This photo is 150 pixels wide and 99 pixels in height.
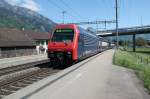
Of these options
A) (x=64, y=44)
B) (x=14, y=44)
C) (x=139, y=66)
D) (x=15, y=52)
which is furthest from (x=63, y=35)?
(x=14, y=44)

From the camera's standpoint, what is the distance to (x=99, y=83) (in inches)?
606

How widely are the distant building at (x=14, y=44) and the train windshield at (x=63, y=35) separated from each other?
22772mm

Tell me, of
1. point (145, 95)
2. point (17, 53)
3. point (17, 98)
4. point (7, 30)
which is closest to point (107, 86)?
point (145, 95)

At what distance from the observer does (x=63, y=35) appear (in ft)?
84.6

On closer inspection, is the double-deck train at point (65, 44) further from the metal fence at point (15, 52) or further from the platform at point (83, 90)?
the metal fence at point (15, 52)

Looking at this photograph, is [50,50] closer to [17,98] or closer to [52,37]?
[52,37]

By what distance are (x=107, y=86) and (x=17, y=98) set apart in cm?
464

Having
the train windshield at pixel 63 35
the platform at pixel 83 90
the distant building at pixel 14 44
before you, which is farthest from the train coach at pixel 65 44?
the distant building at pixel 14 44

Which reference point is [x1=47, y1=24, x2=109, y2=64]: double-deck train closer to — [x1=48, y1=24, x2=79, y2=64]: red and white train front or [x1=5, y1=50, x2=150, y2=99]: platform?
[x1=48, y1=24, x2=79, y2=64]: red and white train front

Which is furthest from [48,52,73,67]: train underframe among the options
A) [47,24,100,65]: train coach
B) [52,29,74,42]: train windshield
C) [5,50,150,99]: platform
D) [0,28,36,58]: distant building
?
[0,28,36,58]: distant building

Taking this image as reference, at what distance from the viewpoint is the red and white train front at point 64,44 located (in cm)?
2483

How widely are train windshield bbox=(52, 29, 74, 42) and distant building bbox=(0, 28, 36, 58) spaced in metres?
22.8

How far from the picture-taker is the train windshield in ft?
83.6

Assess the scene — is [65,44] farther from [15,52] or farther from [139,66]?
[15,52]
